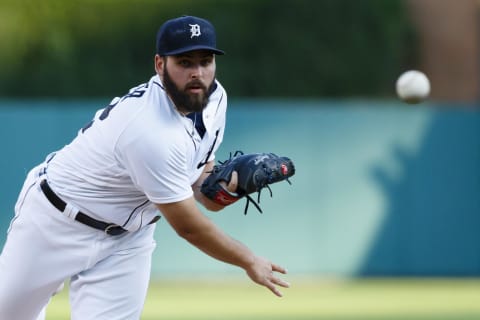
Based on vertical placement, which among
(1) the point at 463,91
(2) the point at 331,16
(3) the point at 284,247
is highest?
(2) the point at 331,16

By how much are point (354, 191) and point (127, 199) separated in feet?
27.6

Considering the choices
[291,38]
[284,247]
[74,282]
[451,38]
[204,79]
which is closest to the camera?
[204,79]

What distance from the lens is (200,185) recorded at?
6012 millimetres

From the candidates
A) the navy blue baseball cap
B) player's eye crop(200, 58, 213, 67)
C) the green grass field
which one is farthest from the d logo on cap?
the green grass field

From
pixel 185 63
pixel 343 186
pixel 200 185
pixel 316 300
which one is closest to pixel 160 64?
pixel 185 63

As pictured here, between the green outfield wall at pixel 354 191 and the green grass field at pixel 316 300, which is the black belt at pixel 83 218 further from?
the green outfield wall at pixel 354 191

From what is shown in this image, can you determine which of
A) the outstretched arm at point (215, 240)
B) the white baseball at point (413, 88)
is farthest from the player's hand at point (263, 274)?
the white baseball at point (413, 88)

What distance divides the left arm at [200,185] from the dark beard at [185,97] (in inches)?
23.2

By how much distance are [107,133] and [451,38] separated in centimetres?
1464

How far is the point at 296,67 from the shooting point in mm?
17594

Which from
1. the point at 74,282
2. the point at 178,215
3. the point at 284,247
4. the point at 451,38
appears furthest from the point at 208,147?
the point at 451,38

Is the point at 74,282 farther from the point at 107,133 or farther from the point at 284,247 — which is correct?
the point at 284,247

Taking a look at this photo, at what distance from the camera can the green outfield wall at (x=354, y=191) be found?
1344 centimetres

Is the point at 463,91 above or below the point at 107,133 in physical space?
below
